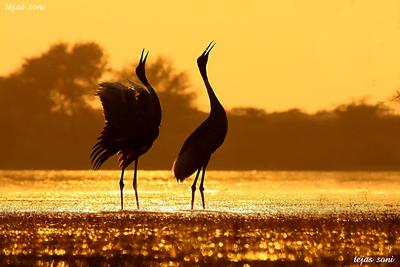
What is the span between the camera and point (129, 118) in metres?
28.6

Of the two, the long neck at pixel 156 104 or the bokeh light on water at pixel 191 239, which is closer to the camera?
the bokeh light on water at pixel 191 239

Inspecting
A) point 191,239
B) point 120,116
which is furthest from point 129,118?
point 191,239

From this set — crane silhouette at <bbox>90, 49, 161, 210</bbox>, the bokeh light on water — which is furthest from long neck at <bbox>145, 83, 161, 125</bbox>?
the bokeh light on water

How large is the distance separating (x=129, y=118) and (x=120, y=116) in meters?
0.29

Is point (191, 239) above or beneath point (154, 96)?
beneath

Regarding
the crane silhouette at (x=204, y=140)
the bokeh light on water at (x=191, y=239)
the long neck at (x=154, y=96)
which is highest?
the long neck at (x=154, y=96)

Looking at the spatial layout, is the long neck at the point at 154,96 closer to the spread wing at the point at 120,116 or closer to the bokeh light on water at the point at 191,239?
the spread wing at the point at 120,116

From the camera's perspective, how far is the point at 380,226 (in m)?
22.7

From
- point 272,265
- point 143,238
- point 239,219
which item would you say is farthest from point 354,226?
point 272,265

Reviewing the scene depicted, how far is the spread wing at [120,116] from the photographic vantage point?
2814 centimetres

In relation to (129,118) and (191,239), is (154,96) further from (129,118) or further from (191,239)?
(191,239)

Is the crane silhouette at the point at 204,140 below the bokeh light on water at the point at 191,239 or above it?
above

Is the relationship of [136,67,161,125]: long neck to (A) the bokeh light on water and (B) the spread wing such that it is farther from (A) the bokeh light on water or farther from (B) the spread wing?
(A) the bokeh light on water

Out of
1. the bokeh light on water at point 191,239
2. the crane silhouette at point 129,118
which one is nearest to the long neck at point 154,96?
the crane silhouette at point 129,118
